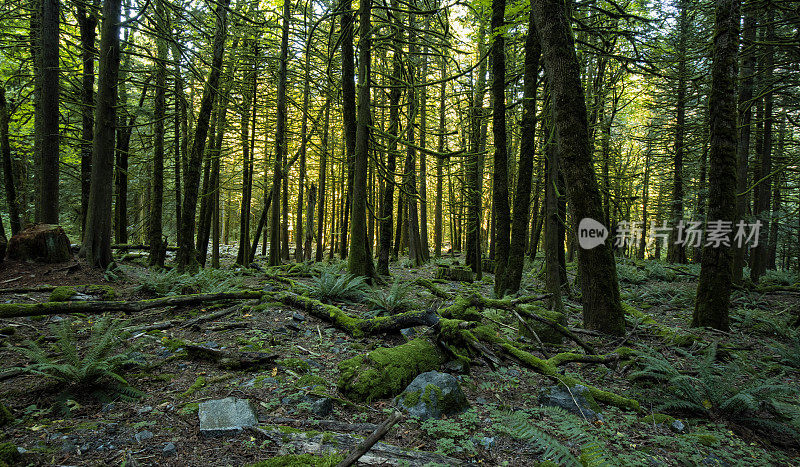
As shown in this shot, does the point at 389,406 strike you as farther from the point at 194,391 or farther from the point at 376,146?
the point at 376,146

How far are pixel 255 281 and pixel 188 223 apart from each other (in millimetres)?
2357

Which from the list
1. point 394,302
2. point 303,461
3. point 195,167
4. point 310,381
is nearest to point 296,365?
point 310,381

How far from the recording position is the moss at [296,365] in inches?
138

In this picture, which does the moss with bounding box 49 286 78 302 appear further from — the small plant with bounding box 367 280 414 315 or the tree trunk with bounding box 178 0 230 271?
the small plant with bounding box 367 280 414 315

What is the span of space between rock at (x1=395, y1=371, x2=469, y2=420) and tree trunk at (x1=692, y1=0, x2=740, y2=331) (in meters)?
6.04

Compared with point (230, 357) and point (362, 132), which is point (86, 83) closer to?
point (362, 132)

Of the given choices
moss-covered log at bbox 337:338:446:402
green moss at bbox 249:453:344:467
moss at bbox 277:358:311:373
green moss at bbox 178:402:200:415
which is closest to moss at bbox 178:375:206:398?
green moss at bbox 178:402:200:415

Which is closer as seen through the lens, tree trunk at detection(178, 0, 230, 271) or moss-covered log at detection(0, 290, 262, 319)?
moss-covered log at detection(0, 290, 262, 319)

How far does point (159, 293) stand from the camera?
636cm

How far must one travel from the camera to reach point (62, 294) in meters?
5.20

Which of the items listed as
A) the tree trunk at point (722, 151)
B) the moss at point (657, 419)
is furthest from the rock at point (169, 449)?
the tree trunk at point (722, 151)

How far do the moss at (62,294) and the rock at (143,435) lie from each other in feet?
14.7

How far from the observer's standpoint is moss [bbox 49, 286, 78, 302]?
5.11 m

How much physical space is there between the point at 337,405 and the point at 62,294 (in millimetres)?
5234
